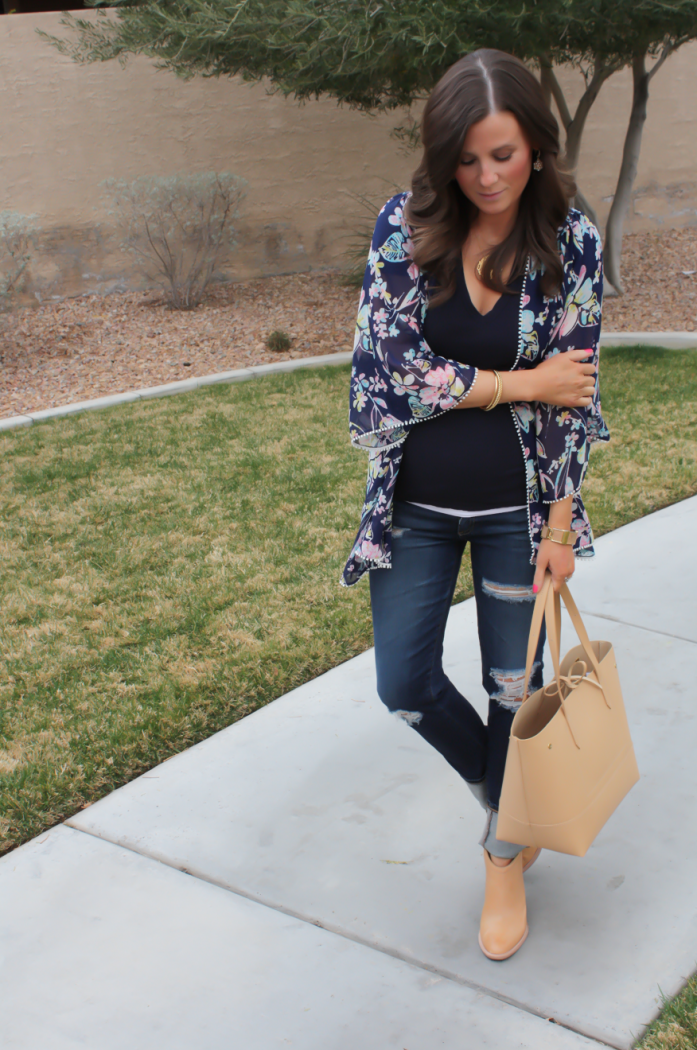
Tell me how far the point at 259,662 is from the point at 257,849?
3.41ft

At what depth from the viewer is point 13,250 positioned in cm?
1044

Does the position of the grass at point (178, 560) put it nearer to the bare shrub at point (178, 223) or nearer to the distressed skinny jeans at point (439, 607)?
the distressed skinny jeans at point (439, 607)

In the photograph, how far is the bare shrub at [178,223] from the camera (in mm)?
10727

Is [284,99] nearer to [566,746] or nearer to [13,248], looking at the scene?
[13,248]

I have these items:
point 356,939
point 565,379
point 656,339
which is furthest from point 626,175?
point 356,939

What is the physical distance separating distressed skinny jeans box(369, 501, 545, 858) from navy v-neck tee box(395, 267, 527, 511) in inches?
2.2

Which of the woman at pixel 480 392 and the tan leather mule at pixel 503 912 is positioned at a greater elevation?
the woman at pixel 480 392

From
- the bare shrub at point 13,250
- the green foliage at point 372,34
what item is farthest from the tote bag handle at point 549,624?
the bare shrub at point 13,250

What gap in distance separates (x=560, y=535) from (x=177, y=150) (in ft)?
34.7

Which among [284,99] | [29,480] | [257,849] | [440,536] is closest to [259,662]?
[257,849]

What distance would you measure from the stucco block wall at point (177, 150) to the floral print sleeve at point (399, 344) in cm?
990

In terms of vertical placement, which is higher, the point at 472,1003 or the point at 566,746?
the point at 566,746

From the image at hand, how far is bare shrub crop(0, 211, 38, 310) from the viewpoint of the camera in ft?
33.8

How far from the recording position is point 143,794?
2.89 meters
